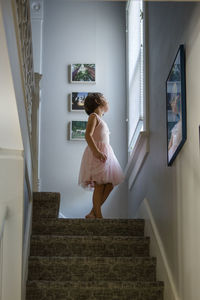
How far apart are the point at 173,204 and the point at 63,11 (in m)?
4.06

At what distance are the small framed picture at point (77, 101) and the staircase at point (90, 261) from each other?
2154mm

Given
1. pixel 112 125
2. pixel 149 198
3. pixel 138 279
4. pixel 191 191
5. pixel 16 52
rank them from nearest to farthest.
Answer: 1. pixel 16 52
2. pixel 191 191
3. pixel 138 279
4. pixel 149 198
5. pixel 112 125

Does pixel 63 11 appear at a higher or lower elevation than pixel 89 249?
higher

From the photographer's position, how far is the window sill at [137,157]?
5227 millimetres

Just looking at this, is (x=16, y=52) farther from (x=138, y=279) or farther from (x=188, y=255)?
(x=138, y=279)

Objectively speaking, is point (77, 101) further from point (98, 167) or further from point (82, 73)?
point (98, 167)

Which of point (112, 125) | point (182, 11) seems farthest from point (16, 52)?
point (112, 125)

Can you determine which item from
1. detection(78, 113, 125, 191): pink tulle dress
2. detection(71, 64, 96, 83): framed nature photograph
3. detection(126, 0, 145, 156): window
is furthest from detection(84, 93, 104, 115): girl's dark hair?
detection(71, 64, 96, 83): framed nature photograph

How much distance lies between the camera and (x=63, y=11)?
735cm

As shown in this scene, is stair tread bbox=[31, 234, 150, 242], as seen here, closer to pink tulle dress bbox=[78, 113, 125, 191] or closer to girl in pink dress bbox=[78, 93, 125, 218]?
girl in pink dress bbox=[78, 93, 125, 218]

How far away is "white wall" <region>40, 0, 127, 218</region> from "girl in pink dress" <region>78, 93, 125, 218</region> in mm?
1261

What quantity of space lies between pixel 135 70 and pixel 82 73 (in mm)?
974

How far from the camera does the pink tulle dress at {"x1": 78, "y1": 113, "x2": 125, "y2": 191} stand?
550cm

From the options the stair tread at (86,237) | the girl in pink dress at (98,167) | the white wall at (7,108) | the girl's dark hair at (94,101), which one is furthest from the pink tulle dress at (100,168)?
the white wall at (7,108)
